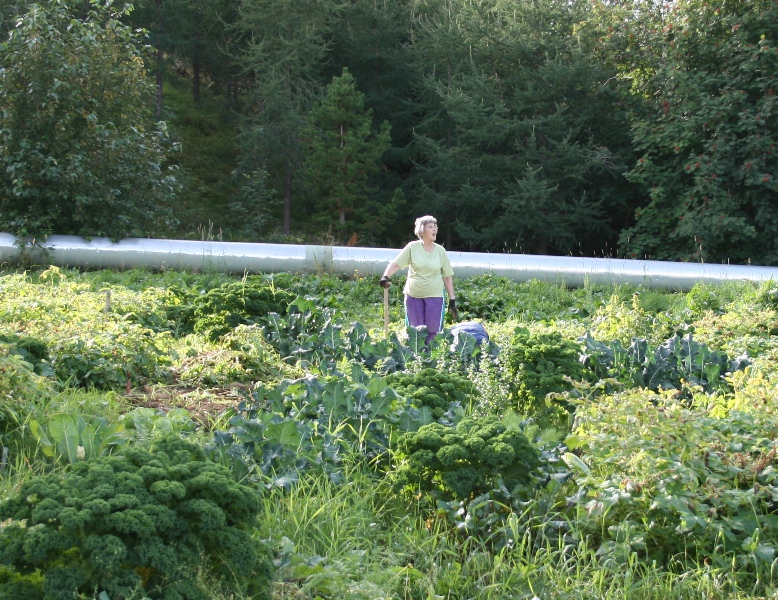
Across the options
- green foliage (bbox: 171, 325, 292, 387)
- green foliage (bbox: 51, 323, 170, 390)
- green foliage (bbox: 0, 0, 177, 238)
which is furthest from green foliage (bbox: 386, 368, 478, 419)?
green foliage (bbox: 0, 0, 177, 238)

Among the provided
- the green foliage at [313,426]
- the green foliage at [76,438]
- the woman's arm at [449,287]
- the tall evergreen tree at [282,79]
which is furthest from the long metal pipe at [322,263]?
the tall evergreen tree at [282,79]

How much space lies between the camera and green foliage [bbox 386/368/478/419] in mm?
4863

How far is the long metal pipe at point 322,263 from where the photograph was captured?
41.0 feet

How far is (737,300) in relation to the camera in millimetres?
9875

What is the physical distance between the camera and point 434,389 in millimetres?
5059

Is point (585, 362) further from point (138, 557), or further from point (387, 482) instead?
point (138, 557)

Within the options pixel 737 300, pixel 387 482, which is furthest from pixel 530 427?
pixel 737 300

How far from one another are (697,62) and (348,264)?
9.69 meters

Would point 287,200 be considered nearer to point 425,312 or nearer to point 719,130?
point 719,130

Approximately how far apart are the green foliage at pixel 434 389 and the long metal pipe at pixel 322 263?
7.36 meters

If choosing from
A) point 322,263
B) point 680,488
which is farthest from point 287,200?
point 680,488

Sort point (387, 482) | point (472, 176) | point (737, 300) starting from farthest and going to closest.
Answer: point (472, 176)
point (737, 300)
point (387, 482)

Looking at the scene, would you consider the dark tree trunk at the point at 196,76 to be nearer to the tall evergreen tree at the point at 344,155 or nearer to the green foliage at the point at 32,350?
the tall evergreen tree at the point at 344,155

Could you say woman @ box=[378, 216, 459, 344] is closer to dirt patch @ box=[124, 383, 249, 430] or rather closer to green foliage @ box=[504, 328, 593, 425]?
green foliage @ box=[504, 328, 593, 425]
